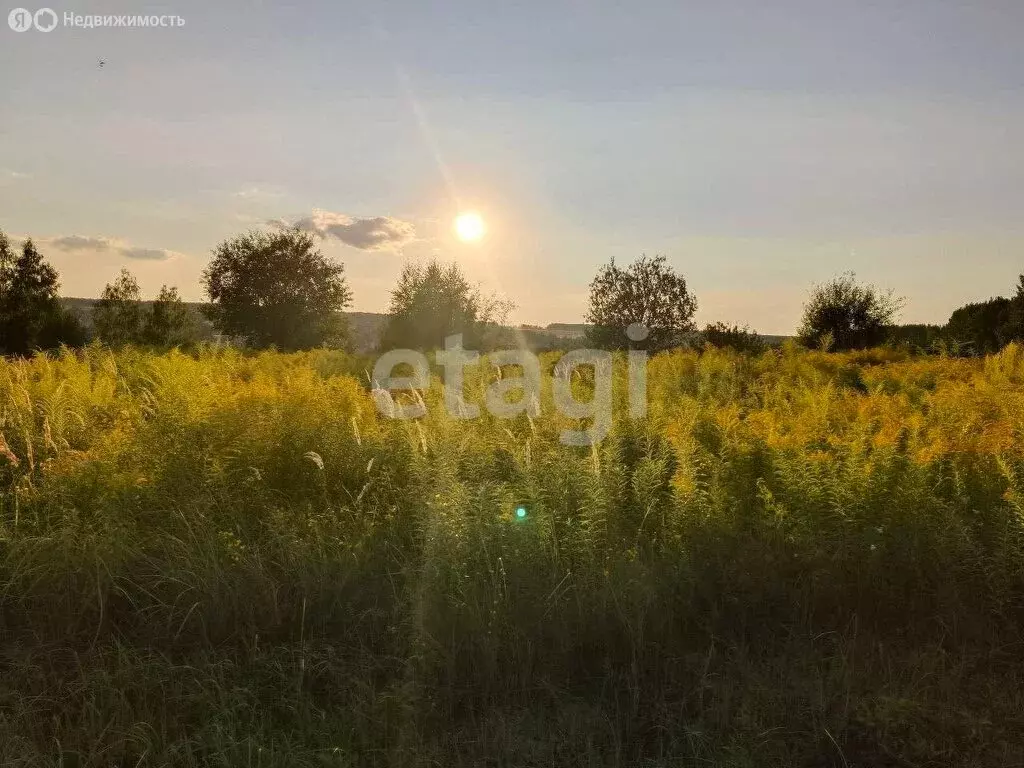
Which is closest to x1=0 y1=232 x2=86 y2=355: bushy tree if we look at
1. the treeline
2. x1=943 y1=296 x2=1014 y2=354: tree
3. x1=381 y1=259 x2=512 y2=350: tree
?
the treeline

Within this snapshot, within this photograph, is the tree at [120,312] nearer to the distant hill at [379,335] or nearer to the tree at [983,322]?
the distant hill at [379,335]

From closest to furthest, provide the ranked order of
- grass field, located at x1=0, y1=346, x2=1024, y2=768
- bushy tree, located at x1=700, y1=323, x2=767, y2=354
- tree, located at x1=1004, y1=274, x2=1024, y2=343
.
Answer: grass field, located at x1=0, y1=346, x2=1024, y2=768 < bushy tree, located at x1=700, y1=323, x2=767, y2=354 < tree, located at x1=1004, y1=274, x2=1024, y2=343

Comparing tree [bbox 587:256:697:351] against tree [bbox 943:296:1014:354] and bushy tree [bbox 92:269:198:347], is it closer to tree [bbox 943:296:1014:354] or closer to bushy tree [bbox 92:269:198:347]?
tree [bbox 943:296:1014:354]

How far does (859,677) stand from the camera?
153 inches

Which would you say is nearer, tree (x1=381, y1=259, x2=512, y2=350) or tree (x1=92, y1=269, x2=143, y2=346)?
tree (x1=381, y1=259, x2=512, y2=350)

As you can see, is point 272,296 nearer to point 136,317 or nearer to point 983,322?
point 136,317

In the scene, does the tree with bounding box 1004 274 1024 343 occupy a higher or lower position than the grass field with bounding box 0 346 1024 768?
higher

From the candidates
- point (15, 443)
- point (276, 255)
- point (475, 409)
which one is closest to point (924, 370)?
point (475, 409)

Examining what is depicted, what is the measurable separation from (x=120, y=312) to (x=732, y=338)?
3944 cm

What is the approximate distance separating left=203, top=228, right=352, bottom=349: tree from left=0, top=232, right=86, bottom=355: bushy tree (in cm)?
833

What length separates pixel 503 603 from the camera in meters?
4.36

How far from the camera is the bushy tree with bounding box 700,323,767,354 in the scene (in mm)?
19281

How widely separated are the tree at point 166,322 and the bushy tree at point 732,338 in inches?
1336

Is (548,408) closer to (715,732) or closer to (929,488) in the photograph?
(929,488)
